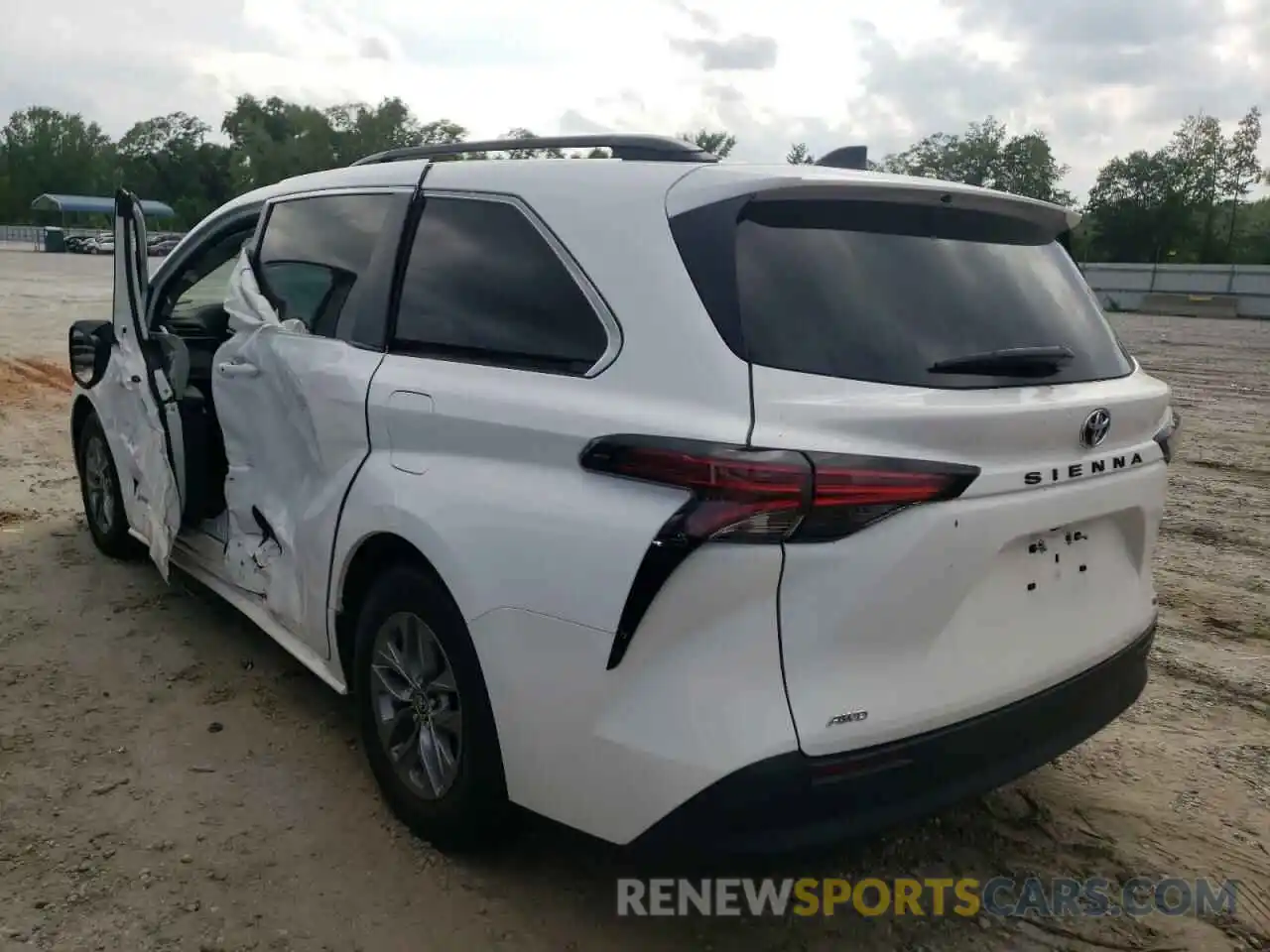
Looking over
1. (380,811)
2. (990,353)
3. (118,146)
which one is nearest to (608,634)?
(990,353)

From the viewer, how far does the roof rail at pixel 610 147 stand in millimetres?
2773

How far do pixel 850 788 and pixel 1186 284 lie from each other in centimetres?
4442

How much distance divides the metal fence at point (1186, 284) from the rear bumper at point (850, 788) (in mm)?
37739

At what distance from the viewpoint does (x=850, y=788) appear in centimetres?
217

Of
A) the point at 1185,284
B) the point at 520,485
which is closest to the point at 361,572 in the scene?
the point at 520,485

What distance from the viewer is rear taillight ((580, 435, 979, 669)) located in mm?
2104

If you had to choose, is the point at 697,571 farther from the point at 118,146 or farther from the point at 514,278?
the point at 118,146

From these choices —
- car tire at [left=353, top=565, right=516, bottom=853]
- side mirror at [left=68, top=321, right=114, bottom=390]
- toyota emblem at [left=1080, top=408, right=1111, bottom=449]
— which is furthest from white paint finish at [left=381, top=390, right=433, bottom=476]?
side mirror at [left=68, top=321, right=114, bottom=390]

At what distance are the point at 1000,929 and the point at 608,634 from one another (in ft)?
4.58

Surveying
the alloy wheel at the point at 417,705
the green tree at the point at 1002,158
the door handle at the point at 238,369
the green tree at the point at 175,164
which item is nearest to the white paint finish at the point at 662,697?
the alloy wheel at the point at 417,705

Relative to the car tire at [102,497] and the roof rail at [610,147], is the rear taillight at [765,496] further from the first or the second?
the car tire at [102,497]

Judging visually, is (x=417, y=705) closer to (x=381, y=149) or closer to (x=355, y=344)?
(x=355, y=344)

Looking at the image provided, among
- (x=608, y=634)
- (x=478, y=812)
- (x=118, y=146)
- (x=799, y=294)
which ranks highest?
(x=118, y=146)

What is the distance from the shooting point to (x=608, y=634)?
88.0 inches
